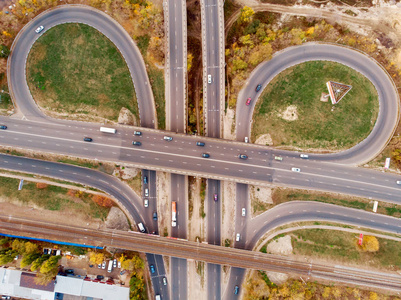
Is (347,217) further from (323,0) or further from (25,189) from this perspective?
(25,189)

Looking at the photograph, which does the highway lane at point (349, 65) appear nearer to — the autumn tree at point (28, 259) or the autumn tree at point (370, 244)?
the autumn tree at point (370, 244)

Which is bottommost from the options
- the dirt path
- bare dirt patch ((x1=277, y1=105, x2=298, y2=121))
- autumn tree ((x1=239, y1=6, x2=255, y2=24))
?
bare dirt patch ((x1=277, y1=105, x2=298, y2=121))

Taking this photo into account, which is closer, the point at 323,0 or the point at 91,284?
the point at 91,284

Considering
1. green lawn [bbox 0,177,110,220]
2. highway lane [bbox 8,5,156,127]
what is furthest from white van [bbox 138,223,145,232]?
highway lane [bbox 8,5,156,127]

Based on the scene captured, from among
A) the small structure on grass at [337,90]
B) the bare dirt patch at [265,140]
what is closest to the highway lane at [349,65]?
the bare dirt patch at [265,140]

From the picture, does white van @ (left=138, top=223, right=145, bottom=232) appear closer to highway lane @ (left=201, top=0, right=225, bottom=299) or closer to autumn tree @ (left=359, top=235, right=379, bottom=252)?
highway lane @ (left=201, top=0, right=225, bottom=299)

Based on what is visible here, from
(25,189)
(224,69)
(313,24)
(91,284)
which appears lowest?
(91,284)

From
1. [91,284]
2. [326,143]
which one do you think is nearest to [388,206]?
[326,143]
